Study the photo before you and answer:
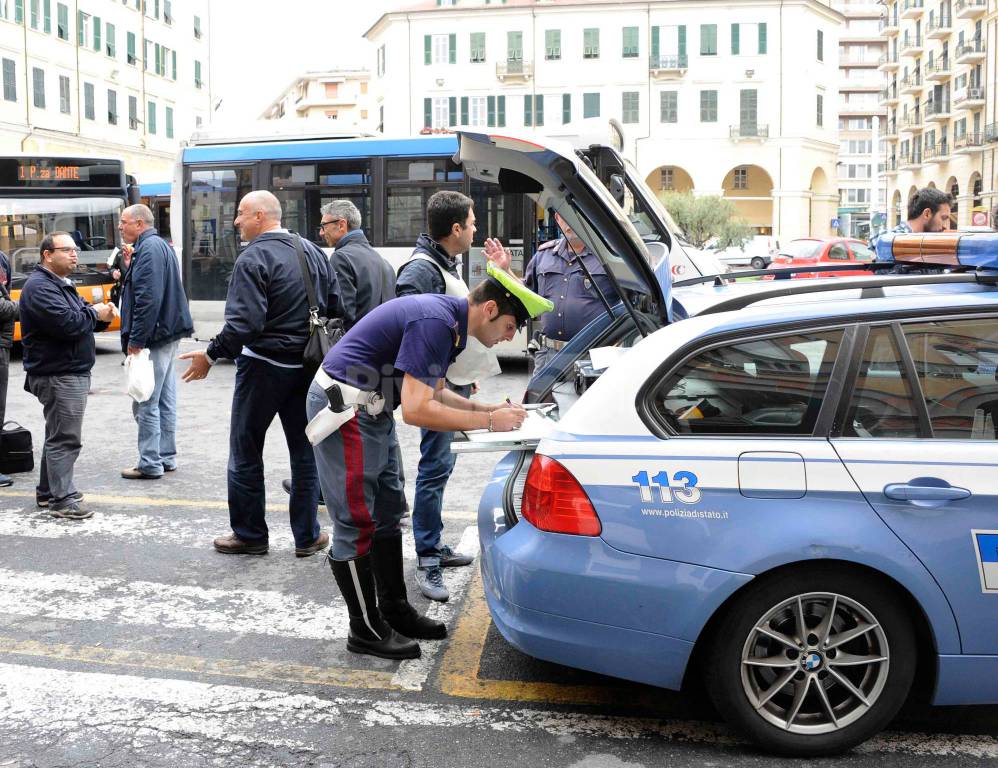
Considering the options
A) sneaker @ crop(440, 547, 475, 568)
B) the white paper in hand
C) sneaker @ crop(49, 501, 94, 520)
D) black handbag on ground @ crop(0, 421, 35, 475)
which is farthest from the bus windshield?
sneaker @ crop(440, 547, 475, 568)

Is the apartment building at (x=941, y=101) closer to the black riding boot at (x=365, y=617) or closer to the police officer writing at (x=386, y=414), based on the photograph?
the police officer writing at (x=386, y=414)

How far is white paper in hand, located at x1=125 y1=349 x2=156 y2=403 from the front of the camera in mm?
6980

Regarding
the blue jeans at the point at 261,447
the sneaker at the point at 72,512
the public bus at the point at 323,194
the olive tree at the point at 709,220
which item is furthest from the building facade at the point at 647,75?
the blue jeans at the point at 261,447

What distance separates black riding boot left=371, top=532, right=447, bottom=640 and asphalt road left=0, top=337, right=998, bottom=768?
7 cm

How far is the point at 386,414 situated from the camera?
419 cm

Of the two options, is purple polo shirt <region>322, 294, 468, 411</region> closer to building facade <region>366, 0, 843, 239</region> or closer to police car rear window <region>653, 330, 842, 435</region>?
police car rear window <region>653, 330, 842, 435</region>

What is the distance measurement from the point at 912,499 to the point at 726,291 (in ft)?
4.26

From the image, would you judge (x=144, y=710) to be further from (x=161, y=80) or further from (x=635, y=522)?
(x=161, y=80)

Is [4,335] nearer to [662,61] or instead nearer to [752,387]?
[752,387]

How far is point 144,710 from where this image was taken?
3.85m

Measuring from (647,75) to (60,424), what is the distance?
2342 inches

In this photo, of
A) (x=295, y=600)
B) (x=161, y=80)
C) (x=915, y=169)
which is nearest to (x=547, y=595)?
(x=295, y=600)

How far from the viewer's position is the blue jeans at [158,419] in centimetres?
757

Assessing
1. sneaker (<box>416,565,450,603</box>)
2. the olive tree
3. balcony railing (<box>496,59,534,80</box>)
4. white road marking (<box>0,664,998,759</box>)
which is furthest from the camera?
balcony railing (<box>496,59,534,80</box>)
